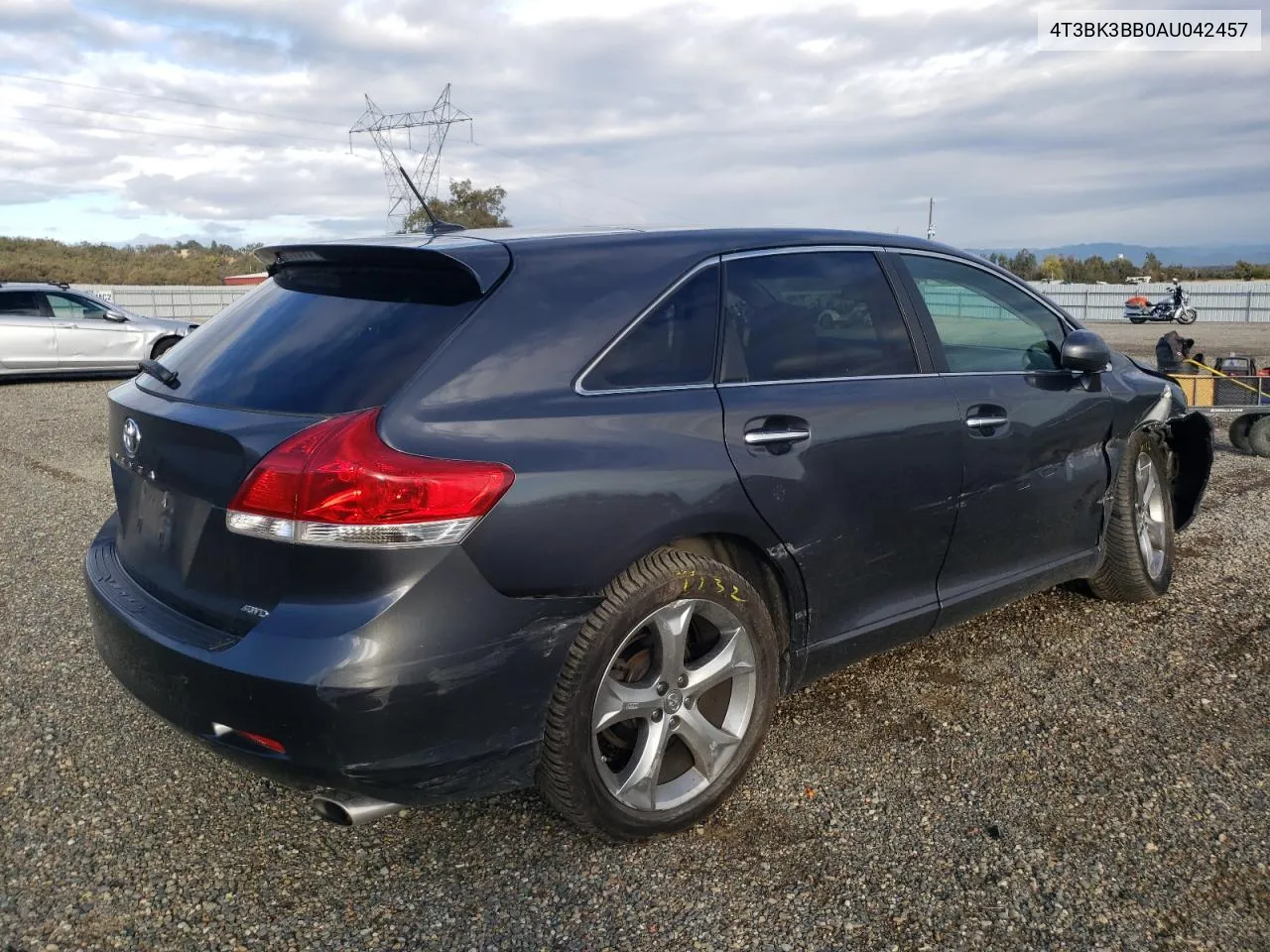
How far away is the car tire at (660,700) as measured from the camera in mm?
2746

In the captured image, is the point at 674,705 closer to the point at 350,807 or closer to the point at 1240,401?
the point at 350,807

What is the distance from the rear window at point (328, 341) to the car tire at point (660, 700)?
0.78 m

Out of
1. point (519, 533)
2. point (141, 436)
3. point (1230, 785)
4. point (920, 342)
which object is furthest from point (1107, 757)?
point (141, 436)

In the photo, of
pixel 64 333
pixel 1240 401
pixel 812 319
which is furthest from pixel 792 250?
pixel 64 333

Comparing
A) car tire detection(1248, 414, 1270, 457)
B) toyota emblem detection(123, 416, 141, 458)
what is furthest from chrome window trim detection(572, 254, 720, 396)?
car tire detection(1248, 414, 1270, 457)

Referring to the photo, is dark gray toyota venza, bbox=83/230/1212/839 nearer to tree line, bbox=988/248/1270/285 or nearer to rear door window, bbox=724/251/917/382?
rear door window, bbox=724/251/917/382

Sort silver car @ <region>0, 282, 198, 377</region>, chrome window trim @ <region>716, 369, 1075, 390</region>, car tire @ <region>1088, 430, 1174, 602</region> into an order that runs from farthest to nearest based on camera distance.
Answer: silver car @ <region>0, 282, 198, 377</region>, car tire @ <region>1088, 430, 1174, 602</region>, chrome window trim @ <region>716, 369, 1075, 390</region>

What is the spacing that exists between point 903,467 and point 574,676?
4.44 feet

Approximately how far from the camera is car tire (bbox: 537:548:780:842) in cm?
275

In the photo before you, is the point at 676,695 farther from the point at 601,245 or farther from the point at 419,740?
the point at 601,245

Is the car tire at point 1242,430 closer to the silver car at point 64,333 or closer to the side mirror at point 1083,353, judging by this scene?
the side mirror at point 1083,353

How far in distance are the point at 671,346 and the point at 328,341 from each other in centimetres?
91

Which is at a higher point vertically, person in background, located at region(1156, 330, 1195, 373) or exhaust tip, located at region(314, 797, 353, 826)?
person in background, located at region(1156, 330, 1195, 373)

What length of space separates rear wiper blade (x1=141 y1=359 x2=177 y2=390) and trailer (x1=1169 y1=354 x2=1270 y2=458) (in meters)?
7.54
